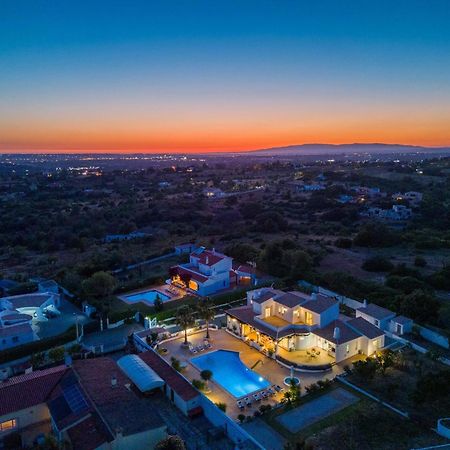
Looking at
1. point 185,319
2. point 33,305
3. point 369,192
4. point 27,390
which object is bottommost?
point 33,305

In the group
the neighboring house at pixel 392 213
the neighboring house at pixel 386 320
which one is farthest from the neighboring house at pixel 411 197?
the neighboring house at pixel 386 320

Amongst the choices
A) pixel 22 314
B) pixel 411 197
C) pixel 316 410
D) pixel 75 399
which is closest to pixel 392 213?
pixel 411 197

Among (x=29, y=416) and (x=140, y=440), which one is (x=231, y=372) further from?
(x=29, y=416)

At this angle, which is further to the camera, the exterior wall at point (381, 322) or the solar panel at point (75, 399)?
the exterior wall at point (381, 322)

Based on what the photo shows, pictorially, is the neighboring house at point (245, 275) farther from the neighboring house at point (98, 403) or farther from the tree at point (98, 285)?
the neighboring house at point (98, 403)

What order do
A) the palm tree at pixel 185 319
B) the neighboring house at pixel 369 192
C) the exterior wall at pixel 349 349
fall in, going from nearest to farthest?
the exterior wall at pixel 349 349 < the palm tree at pixel 185 319 < the neighboring house at pixel 369 192

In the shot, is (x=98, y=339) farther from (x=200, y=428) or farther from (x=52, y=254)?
(x=52, y=254)
